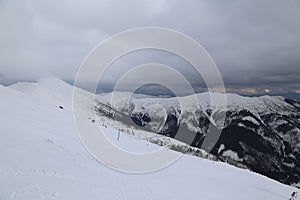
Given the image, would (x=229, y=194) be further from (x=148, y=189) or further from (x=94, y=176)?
(x=94, y=176)

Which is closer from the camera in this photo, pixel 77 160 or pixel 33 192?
pixel 33 192

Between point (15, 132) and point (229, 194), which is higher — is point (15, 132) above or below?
above

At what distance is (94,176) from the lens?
21156 mm

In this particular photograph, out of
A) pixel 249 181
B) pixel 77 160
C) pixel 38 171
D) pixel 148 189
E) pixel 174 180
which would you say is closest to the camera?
pixel 38 171

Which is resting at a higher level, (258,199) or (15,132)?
(15,132)

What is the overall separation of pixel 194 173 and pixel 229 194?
7.78 meters

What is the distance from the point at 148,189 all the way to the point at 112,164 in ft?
29.1

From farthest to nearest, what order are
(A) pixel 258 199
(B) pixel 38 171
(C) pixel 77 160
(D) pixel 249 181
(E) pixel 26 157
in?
(D) pixel 249 181 < (A) pixel 258 199 < (C) pixel 77 160 < (E) pixel 26 157 < (B) pixel 38 171

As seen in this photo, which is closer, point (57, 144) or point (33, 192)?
point (33, 192)

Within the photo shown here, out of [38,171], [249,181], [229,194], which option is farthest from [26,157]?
[249,181]

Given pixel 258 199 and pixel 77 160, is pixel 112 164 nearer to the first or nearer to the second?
pixel 77 160

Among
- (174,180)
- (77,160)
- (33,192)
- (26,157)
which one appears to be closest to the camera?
(33,192)

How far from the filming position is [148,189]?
842 inches

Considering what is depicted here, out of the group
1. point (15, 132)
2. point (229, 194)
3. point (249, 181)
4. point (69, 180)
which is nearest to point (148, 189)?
point (69, 180)
